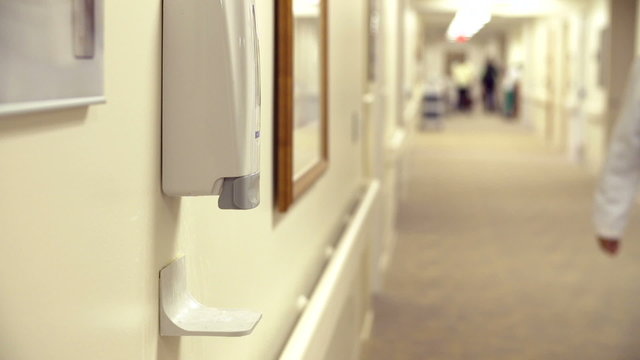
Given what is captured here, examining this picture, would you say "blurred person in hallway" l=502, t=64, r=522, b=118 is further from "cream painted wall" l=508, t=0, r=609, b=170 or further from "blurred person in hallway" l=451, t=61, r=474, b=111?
"cream painted wall" l=508, t=0, r=609, b=170

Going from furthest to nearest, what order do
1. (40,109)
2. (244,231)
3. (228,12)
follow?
1. (244,231)
2. (228,12)
3. (40,109)

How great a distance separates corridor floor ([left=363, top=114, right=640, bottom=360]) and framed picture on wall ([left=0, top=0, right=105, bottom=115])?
12.6ft

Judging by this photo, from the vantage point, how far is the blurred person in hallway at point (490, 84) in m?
30.4

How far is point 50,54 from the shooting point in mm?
791

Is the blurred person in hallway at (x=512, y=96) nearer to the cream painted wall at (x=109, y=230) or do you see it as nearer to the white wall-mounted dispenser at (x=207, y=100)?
the cream painted wall at (x=109, y=230)

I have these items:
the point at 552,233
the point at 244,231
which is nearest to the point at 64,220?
the point at 244,231

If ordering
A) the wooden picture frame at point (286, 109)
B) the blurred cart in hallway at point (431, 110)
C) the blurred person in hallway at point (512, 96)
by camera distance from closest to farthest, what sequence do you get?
1. the wooden picture frame at point (286, 109)
2. the blurred cart in hallway at point (431, 110)
3. the blurred person in hallway at point (512, 96)

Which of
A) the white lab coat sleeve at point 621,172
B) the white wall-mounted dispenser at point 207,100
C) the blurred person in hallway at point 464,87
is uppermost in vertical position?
the blurred person in hallway at point 464,87

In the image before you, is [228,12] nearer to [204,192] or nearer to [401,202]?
[204,192]

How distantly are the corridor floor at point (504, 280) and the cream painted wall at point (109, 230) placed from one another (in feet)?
10.7

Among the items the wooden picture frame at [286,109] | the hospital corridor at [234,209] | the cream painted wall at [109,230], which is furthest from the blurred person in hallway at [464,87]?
the cream painted wall at [109,230]

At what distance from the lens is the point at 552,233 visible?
26.4 feet

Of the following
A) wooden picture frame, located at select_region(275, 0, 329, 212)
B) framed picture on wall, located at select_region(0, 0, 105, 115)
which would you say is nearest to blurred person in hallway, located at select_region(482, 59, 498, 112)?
wooden picture frame, located at select_region(275, 0, 329, 212)

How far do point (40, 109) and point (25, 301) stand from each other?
16cm
